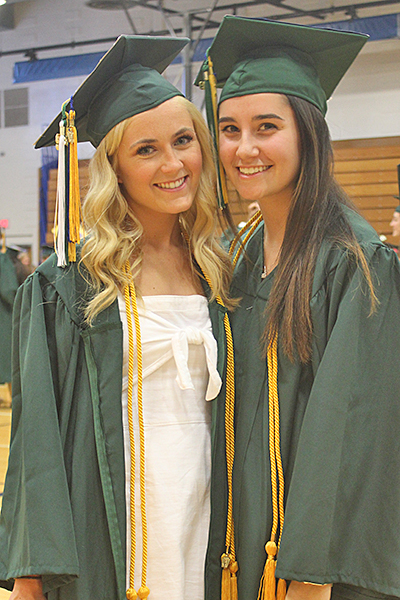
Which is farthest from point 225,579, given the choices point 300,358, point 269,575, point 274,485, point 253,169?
point 253,169

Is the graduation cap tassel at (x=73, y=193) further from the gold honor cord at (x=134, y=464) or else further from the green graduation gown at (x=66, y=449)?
the gold honor cord at (x=134, y=464)

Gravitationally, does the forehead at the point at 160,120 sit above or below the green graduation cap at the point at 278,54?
below

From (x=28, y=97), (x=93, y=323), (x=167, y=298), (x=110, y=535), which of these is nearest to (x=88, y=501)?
(x=110, y=535)

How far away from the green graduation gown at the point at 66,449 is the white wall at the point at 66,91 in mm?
6751

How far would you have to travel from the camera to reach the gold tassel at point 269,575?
1.55 m

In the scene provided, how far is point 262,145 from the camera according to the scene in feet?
5.55

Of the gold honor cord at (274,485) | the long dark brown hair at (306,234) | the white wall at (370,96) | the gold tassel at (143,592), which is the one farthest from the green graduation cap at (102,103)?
the white wall at (370,96)

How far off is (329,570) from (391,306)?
0.60m

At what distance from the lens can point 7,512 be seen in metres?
1.67

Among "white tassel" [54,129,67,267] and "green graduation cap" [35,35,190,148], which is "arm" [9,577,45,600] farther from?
"green graduation cap" [35,35,190,148]

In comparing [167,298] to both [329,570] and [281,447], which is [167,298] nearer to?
[281,447]

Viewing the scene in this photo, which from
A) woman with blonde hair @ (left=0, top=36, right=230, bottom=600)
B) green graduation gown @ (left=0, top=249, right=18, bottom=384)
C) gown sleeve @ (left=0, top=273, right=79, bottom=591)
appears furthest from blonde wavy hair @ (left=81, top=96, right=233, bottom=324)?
green graduation gown @ (left=0, top=249, right=18, bottom=384)

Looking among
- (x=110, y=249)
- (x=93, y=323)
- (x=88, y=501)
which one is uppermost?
(x=110, y=249)

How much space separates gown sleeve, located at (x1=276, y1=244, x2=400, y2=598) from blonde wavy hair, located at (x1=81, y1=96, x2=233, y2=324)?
429 millimetres
